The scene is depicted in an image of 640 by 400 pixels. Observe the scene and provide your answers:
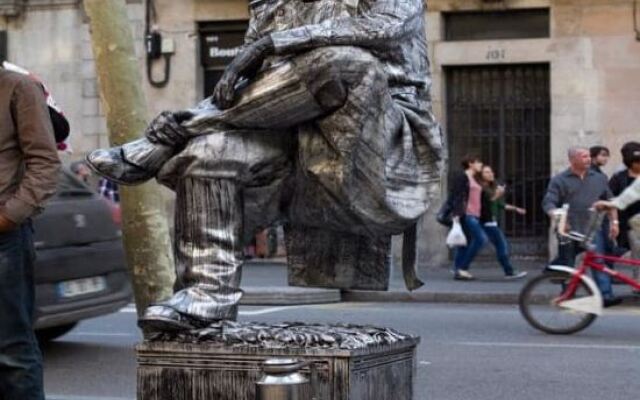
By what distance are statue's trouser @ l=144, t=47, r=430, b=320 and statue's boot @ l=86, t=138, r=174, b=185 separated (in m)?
0.03

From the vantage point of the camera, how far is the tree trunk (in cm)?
777

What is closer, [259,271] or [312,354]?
[312,354]

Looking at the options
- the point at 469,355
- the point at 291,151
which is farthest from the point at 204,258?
the point at 469,355

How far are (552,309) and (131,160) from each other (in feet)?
30.7

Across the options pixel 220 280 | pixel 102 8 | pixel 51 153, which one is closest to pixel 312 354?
pixel 220 280

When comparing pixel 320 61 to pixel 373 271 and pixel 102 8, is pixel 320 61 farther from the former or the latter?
pixel 102 8

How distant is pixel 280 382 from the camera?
383 centimetres

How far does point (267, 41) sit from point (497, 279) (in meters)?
15.5

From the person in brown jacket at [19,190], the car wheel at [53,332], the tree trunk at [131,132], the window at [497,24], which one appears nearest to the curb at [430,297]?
the car wheel at [53,332]

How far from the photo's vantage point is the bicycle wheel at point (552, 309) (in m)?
13.2

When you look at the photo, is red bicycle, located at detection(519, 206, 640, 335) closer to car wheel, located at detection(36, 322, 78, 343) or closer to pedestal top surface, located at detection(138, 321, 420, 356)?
car wheel, located at detection(36, 322, 78, 343)

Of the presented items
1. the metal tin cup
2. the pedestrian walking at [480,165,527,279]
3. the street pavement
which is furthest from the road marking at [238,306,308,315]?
the metal tin cup

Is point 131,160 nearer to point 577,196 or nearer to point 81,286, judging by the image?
point 81,286

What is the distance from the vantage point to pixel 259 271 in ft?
69.9
